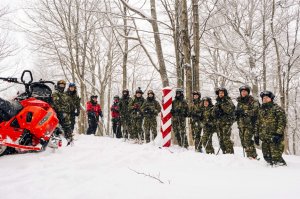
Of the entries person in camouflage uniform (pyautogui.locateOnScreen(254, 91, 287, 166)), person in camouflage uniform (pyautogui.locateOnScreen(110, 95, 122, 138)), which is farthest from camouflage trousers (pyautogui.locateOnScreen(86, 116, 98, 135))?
person in camouflage uniform (pyautogui.locateOnScreen(254, 91, 287, 166))

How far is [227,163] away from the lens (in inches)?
223

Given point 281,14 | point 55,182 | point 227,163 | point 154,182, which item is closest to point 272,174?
point 227,163

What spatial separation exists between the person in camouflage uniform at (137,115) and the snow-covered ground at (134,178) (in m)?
4.25

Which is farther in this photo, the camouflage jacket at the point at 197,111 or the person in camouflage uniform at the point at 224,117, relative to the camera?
the camouflage jacket at the point at 197,111

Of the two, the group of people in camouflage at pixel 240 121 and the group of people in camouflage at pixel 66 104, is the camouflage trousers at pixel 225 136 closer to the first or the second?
the group of people in camouflage at pixel 240 121

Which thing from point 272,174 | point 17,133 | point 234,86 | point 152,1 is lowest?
point 272,174

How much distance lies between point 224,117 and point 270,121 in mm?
1585

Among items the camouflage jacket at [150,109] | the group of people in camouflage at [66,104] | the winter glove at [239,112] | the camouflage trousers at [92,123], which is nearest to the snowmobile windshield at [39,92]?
the group of people in camouflage at [66,104]

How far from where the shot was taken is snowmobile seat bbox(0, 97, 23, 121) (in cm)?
537

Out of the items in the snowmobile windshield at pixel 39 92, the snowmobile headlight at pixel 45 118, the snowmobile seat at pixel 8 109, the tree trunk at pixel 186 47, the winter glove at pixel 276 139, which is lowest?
the winter glove at pixel 276 139

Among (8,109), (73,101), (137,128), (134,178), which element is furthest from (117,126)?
(134,178)

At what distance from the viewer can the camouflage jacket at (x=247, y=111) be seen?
7.14m

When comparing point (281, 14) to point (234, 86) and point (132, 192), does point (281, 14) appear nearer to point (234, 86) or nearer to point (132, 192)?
point (234, 86)

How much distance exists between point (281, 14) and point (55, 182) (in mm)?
16914
